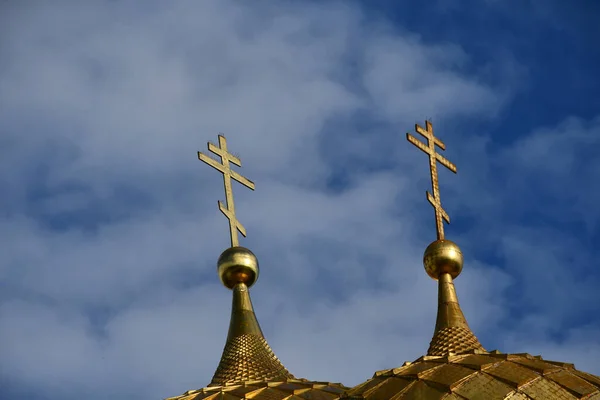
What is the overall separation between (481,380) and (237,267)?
27.8ft

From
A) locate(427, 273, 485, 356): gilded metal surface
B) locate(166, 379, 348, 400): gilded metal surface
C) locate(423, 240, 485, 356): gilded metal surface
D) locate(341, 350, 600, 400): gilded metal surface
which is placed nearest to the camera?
locate(341, 350, 600, 400): gilded metal surface

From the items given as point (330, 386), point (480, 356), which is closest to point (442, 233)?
point (330, 386)

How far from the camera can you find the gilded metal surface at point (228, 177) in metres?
31.7

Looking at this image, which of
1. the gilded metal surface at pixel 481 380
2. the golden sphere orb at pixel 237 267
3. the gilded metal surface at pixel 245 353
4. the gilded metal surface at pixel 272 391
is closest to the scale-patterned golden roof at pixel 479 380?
the gilded metal surface at pixel 481 380

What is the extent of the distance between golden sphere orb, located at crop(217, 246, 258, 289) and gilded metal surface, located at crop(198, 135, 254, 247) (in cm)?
32

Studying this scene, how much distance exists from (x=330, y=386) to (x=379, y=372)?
3868 millimetres

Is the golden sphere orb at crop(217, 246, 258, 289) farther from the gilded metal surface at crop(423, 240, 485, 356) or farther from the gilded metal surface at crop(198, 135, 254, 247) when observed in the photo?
the gilded metal surface at crop(423, 240, 485, 356)

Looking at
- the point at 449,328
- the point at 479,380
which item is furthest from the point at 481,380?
the point at 449,328

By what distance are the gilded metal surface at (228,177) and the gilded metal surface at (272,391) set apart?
373cm

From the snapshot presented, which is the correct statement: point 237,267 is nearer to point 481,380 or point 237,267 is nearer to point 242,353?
point 242,353

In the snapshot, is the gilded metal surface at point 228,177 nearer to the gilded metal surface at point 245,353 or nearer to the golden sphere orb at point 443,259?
the gilded metal surface at point 245,353

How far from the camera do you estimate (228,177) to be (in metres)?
32.0

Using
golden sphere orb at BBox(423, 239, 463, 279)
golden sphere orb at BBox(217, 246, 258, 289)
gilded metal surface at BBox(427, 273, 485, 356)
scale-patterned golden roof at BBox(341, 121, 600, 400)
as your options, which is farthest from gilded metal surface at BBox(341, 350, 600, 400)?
golden sphere orb at BBox(217, 246, 258, 289)

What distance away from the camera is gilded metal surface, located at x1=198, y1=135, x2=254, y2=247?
104ft
